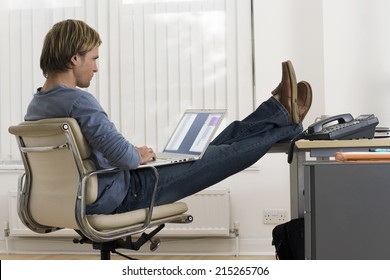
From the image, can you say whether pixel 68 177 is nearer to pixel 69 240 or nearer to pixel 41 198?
pixel 41 198

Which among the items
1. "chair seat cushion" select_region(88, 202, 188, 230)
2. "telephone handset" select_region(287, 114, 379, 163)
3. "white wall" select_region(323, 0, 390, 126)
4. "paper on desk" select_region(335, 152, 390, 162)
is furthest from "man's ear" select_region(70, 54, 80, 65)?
"white wall" select_region(323, 0, 390, 126)

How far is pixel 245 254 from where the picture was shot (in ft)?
13.4

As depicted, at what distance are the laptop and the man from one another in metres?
0.04

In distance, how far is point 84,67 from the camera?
243 centimetres

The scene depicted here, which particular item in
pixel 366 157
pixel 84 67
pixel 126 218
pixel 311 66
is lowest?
pixel 126 218

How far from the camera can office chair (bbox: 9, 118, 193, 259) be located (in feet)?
7.42

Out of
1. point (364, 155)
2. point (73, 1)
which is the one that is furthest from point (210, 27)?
point (364, 155)

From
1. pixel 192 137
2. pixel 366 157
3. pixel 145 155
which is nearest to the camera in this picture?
pixel 366 157

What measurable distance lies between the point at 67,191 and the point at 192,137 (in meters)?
0.59

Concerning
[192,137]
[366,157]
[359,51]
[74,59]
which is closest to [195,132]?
[192,137]

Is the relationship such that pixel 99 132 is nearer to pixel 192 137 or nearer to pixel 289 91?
pixel 192 137

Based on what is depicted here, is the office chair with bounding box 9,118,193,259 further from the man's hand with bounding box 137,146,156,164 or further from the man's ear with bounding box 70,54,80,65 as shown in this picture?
the man's ear with bounding box 70,54,80,65

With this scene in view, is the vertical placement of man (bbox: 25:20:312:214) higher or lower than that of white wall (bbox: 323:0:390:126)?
lower
